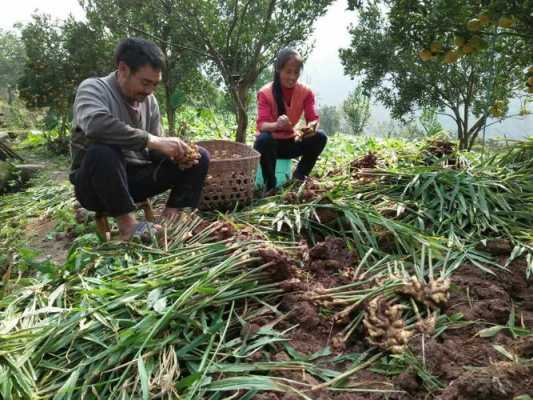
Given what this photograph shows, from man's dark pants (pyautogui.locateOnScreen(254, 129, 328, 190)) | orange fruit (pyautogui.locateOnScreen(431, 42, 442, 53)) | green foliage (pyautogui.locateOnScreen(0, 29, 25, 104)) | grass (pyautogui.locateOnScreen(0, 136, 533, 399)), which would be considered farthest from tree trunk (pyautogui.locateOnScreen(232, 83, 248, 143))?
green foliage (pyautogui.locateOnScreen(0, 29, 25, 104))

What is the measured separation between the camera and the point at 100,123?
7.05 ft

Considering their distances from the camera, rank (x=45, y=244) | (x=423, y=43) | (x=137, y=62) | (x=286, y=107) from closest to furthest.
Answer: (x=423, y=43) → (x=137, y=62) → (x=45, y=244) → (x=286, y=107)

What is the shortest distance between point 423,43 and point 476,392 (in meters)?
1.22

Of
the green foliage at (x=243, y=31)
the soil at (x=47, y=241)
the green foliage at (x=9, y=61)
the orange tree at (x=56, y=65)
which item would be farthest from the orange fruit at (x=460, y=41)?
the green foliage at (x=9, y=61)

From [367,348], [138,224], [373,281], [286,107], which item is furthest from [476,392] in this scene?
[286,107]

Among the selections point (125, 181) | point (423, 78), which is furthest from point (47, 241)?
point (423, 78)

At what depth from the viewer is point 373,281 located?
182 centimetres

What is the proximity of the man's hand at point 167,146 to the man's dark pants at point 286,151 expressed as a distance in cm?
97

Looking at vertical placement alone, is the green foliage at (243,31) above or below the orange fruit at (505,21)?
above

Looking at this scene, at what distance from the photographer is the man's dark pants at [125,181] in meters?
2.19

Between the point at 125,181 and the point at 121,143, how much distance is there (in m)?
0.19

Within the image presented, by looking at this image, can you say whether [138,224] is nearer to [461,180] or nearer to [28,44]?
[461,180]

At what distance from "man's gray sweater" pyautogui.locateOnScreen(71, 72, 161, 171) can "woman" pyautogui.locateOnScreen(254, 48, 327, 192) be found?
1.02 metres

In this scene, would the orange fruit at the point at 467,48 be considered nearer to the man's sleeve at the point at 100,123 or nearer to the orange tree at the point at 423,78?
the man's sleeve at the point at 100,123
